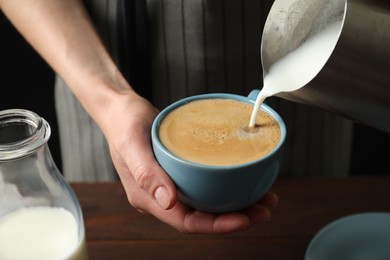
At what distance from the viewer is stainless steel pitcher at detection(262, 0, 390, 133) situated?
1.82 ft

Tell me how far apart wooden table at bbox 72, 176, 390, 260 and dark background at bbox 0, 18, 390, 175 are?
1.03m

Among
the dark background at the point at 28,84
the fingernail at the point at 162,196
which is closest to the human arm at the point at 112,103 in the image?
the fingernail at the point at 162,196

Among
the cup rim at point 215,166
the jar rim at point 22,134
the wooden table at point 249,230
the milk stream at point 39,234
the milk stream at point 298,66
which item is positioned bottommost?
the wooden table at point 249,230

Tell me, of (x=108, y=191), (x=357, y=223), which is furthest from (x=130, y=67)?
(x=357, y=223)

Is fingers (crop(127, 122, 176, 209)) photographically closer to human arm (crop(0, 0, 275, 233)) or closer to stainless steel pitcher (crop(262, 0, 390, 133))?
human arm (crop(0, 0, 275, 233))

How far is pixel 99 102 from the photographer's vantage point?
3.00ft

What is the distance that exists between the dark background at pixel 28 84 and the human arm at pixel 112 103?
837 millimetres

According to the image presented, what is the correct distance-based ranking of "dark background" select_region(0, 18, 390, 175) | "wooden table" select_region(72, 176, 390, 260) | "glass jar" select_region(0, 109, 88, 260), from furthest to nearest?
"dark background" select_region(0, 18, 390, 175), "wooden table" select_region(72, 176, 390, 260), "glass jar" select_region(0, 109, 88, 260)

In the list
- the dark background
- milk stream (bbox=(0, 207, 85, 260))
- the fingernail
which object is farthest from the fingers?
the dark background

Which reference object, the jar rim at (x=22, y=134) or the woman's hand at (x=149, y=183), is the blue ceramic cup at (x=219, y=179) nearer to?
the woman's hand at (x=149, y=183)

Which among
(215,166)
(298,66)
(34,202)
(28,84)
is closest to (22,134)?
(34,202)

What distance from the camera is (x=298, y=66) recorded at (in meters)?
0.71

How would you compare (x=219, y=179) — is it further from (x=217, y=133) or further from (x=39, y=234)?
(x=39, y=234)

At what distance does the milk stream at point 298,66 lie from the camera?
67 centimetres
